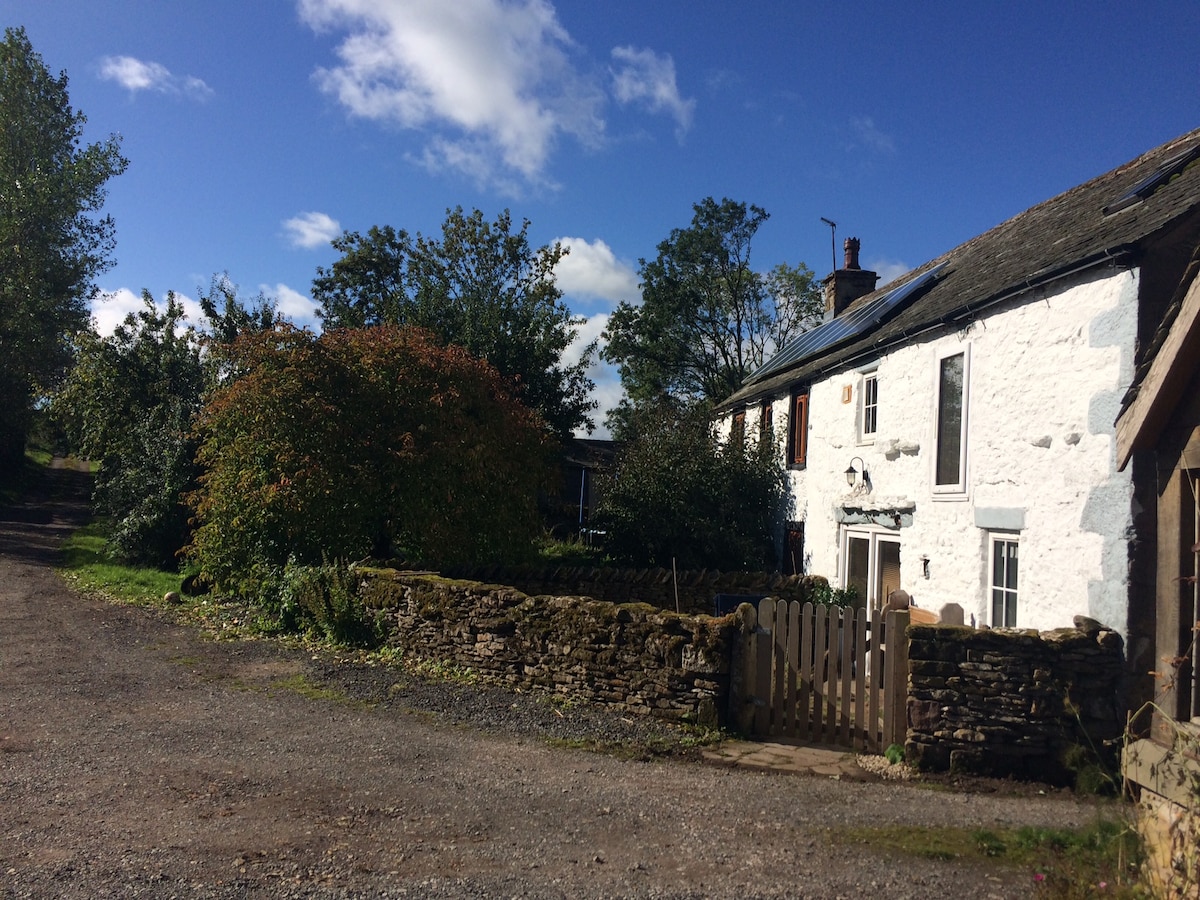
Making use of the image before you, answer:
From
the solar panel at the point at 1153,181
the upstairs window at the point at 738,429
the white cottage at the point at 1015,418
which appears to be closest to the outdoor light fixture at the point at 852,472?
the white cottage at the point at 1015,418

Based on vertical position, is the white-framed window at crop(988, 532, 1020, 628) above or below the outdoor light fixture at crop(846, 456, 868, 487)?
below

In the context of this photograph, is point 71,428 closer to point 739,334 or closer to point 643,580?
point 643,580

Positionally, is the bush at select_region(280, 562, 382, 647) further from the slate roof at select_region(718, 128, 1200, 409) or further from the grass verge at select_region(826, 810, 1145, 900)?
the slate roof at select_region(718, 128, 1200, 409)

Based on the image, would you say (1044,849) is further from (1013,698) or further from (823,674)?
(823,674)

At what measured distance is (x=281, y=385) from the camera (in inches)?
536

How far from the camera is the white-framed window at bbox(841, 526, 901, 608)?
13.0 meters

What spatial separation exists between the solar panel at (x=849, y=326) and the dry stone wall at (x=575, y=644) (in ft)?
26.8

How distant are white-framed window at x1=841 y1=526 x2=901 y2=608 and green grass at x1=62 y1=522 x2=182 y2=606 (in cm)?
1263

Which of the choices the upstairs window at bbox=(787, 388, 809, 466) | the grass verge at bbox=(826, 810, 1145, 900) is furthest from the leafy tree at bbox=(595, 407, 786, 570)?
the grass verge at bbox=(826, 810, 1145, 900)

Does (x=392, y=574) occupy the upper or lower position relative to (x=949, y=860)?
upper

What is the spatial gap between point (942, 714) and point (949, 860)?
91.0 inches

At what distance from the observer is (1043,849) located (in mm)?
5684

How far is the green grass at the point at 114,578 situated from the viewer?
16.6 metres

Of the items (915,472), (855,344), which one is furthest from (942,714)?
(855,344)
